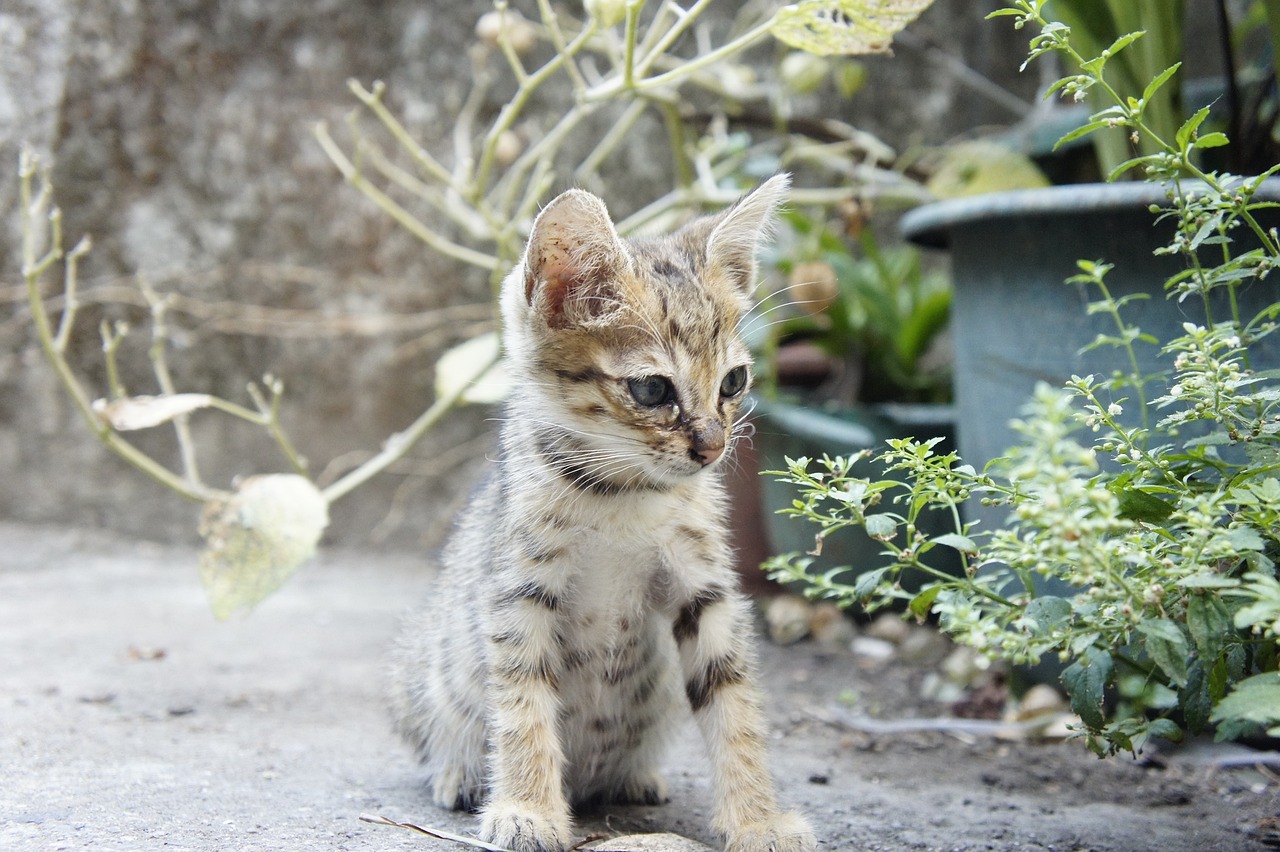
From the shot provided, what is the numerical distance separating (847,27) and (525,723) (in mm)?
1583

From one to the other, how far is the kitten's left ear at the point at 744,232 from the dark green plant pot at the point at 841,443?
1143mm

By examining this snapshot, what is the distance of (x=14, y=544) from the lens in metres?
3.99

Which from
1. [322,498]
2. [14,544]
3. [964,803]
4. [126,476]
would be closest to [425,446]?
[126,476]

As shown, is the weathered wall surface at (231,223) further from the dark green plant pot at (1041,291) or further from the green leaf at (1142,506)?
the green leaf at (1142,506)

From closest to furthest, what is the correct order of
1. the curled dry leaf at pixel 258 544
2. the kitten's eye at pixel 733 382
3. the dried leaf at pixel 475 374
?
the kitten's eye at pixel 733 382 < the curled dry leaf at pixel 258 544 < the dried leaf at pixel 475 374

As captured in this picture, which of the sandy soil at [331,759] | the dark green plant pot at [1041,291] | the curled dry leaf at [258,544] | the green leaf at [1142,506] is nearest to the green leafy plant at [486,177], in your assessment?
the curled dry leaf at [258,544]

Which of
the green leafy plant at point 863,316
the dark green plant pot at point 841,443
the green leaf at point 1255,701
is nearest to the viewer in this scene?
the green leaf at point 1255,701

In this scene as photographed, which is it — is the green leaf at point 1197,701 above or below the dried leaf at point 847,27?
below

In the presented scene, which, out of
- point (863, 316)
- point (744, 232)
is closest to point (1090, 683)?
point (744, 232)

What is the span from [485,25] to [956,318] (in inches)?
68.5

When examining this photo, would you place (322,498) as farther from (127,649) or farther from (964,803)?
(964,803)

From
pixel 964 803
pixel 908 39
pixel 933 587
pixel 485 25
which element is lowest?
pixel 964 803

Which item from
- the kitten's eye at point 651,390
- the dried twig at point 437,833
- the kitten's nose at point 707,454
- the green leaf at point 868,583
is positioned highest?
the kitten's eye at point 651,390

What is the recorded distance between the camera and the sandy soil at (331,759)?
6.19 feet
